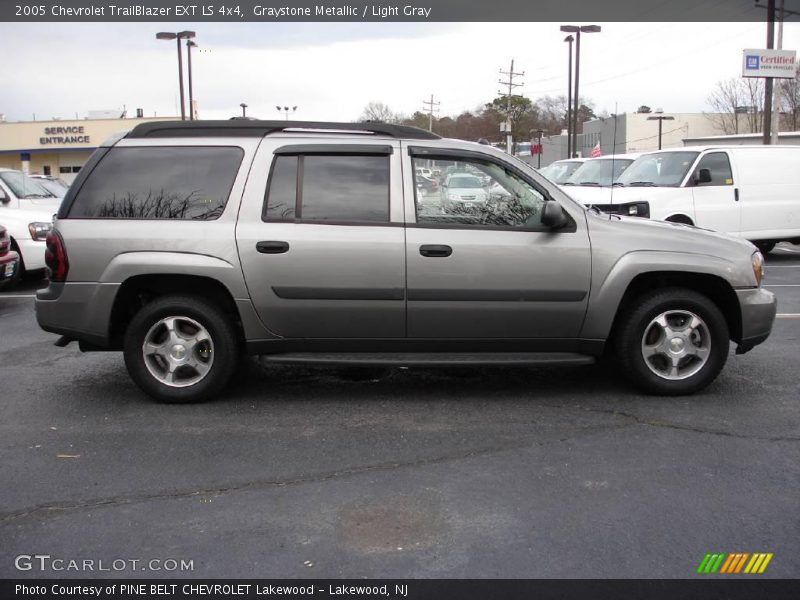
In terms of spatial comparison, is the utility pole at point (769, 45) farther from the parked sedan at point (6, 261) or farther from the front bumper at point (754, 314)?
the parked sedan at point (6, 261)

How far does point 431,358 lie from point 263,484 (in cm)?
162

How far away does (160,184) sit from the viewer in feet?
17.1

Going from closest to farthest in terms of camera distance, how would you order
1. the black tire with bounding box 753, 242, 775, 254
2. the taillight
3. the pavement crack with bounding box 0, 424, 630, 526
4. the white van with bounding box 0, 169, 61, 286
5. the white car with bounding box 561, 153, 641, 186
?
the pavement crack with bounding box 0, 424, 630, 526 → the taillight → the white van with bounding box 0, 169, 61, 286 → the black tire with bounding box 753, 242, 775, 254 → the white car with bounding box 561, 153, 641, 186

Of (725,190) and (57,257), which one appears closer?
(57,257)

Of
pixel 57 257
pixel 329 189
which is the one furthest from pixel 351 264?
pixel 57 257

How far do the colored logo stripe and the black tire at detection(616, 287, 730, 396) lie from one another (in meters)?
2.21

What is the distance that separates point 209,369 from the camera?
17.1 ft

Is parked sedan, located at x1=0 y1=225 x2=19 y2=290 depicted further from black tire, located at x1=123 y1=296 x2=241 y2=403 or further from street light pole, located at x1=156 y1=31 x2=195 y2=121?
street light pole, located at x1=156 y1=31 x2=195 y2=121

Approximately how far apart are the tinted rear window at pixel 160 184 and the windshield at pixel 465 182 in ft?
4.83

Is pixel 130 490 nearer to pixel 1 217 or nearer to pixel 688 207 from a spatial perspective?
pixel 1 217

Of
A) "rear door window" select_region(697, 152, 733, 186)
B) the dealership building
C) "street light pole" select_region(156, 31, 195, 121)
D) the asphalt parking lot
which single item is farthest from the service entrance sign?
the dealership building

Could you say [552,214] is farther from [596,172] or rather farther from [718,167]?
[596,172]

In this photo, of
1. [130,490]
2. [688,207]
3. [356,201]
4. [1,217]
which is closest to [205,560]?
[130,490]

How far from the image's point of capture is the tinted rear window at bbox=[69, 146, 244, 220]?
5168mm
